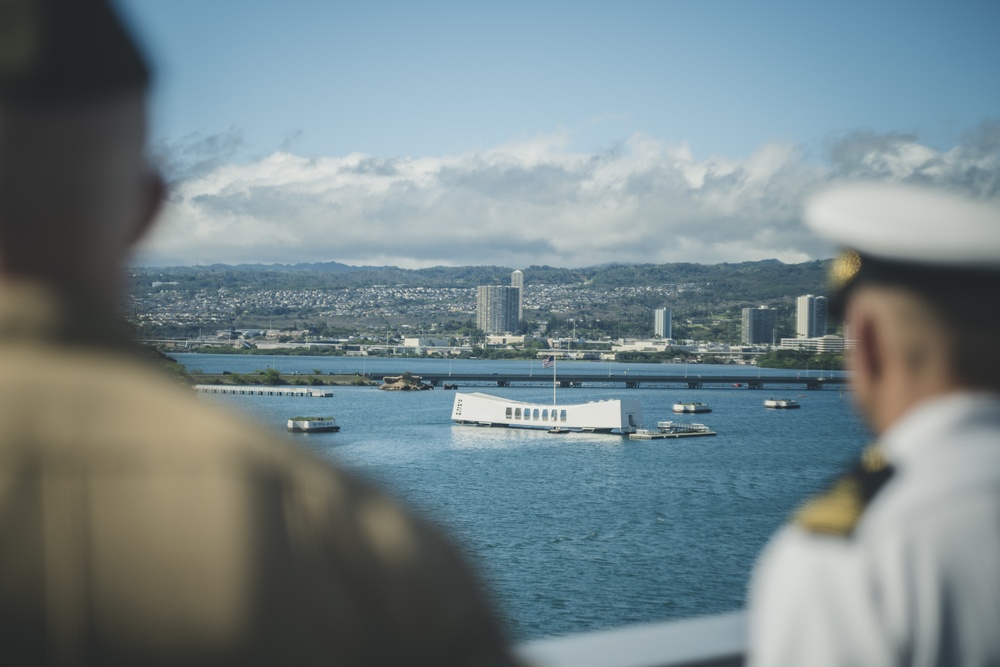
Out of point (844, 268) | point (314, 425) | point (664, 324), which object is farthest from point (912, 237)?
point (664, 324)

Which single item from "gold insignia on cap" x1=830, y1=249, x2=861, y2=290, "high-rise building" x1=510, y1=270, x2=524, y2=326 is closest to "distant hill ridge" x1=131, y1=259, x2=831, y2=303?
"high-rise building" x1=510, y1=270, x2=524, y2=326

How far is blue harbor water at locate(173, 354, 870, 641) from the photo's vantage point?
699 inches

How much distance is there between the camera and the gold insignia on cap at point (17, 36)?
1.70 feet

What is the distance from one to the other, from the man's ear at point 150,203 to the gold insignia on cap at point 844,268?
662mm

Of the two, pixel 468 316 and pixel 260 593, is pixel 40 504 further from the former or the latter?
pixel 468 316

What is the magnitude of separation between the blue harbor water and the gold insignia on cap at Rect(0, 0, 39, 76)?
0.74 ft

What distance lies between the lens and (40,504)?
1.56ft

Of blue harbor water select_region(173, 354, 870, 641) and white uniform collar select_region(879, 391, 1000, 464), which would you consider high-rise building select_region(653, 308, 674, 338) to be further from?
white uniform collar select_region(879, 391, 1000, 464)

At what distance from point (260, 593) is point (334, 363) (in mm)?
89231

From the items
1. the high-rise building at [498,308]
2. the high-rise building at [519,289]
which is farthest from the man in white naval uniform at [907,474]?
the high-rise building at [498,308]

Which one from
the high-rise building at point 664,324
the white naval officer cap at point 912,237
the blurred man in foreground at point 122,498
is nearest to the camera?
the blurred man in foreground at point 122,498

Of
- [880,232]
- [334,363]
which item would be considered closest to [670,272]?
[334,363]

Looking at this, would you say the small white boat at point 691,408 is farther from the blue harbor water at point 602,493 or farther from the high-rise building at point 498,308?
the high-rise building at point 498,308

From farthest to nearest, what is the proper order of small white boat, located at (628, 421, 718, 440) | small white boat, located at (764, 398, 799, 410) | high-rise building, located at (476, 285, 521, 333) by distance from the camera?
high-rise building, located at (476, 285, 521, 333) < small white boat, located at (764, 398, 799, 410) < small white boat, located at (628, 421, 718, 440)
